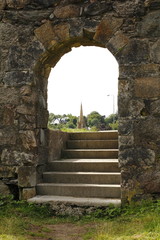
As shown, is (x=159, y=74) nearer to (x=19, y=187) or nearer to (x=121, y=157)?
(x=121, y=157)

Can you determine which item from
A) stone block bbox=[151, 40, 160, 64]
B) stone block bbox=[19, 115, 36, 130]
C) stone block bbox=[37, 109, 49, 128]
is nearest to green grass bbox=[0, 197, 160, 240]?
stone block bbox=[19, 115, 36, 130]

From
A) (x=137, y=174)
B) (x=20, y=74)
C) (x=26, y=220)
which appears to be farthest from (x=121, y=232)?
(x=20, y=74)

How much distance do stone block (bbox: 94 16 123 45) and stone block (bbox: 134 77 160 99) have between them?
0.92 metres

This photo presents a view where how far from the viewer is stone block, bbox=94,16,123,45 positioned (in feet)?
17.2

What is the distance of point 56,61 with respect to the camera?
6.12 m

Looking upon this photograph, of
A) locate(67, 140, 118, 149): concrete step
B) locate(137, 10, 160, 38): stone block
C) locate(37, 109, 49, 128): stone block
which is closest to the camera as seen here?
locate(137, 10, 160, 38): stone block

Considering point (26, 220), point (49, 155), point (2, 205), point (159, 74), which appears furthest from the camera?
point (49, 155)

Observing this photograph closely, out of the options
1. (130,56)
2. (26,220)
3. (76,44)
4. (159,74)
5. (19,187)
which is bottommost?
(26,220)

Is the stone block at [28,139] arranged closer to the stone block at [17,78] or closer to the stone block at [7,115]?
the stone block at [7,115]

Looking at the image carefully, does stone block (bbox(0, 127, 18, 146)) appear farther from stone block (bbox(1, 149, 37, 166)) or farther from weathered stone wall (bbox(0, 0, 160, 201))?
stone block (bbox(1, 149, 37, 166))

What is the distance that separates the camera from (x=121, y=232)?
3951mm

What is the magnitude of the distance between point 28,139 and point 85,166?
1.29 m

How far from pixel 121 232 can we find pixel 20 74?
326 cm

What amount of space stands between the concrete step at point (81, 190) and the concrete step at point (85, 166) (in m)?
0.59
